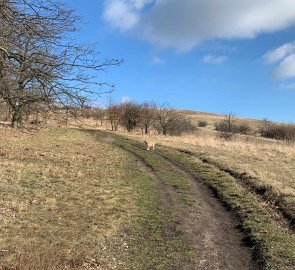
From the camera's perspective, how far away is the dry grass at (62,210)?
26.3 ft

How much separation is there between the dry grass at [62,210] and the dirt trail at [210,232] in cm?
139

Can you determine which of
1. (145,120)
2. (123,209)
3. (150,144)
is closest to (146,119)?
(145,120)

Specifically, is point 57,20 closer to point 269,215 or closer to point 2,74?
point 2,74

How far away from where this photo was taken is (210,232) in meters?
10.0

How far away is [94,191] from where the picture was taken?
1384cm

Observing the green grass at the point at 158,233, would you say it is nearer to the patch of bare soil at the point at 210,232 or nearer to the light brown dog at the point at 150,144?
the patch of bare soil at the point at 210,232

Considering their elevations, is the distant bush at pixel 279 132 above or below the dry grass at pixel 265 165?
above

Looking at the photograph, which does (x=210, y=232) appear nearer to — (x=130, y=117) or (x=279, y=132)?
(x=130, y=117)

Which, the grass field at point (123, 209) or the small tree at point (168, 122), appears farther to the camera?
the small tree at point (168, 122)

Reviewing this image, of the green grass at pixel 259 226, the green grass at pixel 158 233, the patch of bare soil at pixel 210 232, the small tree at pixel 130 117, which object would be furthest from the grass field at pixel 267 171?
the small tree at pixel 130 117

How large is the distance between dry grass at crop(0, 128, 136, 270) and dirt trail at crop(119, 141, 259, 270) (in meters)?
1.39

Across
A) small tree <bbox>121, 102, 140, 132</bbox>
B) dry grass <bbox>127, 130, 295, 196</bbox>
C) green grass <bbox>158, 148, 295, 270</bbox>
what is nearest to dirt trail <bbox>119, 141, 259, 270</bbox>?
green grass <bbox>158, 148, 295, 270</bbox>

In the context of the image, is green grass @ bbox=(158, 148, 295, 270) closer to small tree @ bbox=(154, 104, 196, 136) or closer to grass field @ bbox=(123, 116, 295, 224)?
grass field @ bbox=(123, 116, 295, 224)

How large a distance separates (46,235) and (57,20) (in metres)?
4.78
